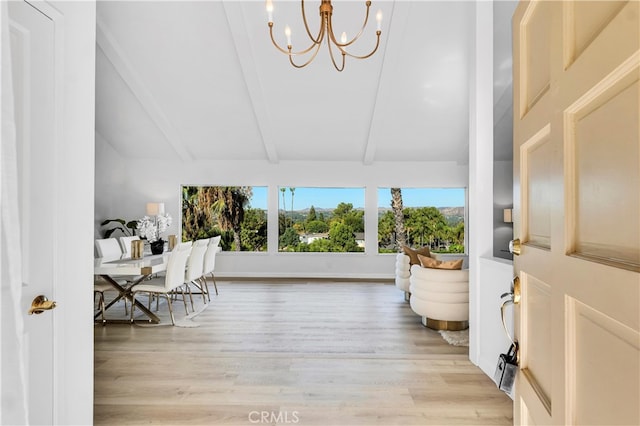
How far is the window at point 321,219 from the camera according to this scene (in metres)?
6.96

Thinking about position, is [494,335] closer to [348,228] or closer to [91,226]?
[91,226]

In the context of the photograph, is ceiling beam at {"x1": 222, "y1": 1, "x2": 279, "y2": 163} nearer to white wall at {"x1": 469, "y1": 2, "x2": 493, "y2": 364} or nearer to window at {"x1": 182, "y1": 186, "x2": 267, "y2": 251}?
window at {"x1": 182, "y1": 186, "x2": 267, "y2": 251}

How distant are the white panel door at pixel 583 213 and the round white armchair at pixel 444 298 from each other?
8.58ft

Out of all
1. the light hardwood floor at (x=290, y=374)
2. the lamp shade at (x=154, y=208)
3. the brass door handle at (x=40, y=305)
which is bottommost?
the light hardwood floor at (x=290, y=374)

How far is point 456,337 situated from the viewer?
3.31m

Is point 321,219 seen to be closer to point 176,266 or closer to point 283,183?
point 283,183

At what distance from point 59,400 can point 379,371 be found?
2006 millimetres

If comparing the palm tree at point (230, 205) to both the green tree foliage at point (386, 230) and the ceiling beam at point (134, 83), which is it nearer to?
the ceiling beam at point (134, 83)

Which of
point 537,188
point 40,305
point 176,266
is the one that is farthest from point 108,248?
point 537,188

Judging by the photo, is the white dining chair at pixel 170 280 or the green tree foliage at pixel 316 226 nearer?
the white dining chair at pixel 170 280

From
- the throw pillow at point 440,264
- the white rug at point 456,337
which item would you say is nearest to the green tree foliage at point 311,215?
the throw pillow at point 440,264

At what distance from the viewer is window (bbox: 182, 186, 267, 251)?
697cm

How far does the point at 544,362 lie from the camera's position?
2.79 feet

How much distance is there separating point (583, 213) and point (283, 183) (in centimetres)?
640
